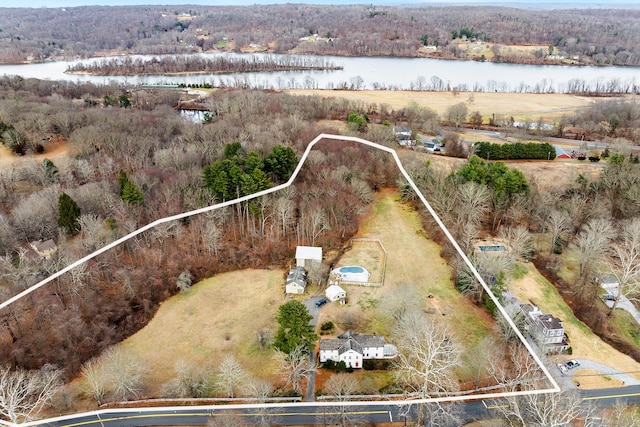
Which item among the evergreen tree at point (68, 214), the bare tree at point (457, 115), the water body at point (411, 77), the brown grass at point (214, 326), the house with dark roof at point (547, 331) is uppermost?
the water body at point (411, 77)

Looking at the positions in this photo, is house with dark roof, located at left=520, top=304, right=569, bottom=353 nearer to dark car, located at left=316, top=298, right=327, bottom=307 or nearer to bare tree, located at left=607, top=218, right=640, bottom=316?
bare tree, located at left=607, top=218, right=640, bottom=316

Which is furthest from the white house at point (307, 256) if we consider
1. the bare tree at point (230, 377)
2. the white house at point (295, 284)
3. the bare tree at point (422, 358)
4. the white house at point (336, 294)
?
the bare tree at point (230, 377)

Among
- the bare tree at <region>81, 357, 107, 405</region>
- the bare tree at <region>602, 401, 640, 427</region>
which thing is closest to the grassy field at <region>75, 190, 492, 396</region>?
the bare tree at <region>81, 357, 107, 405</region>

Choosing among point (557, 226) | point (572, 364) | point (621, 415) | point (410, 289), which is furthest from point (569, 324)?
point (410, 289)

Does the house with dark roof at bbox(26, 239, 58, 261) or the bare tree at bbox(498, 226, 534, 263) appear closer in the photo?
the house with dark roof at bbox(26, 239, 58, 261)

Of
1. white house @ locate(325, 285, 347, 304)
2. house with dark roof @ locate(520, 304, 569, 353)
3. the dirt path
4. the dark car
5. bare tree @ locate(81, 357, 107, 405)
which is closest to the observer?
bare tree @ locate(81, 357, 107, 405)

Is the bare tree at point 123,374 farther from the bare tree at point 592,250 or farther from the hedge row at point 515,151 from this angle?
the hedge row at point 515,151
